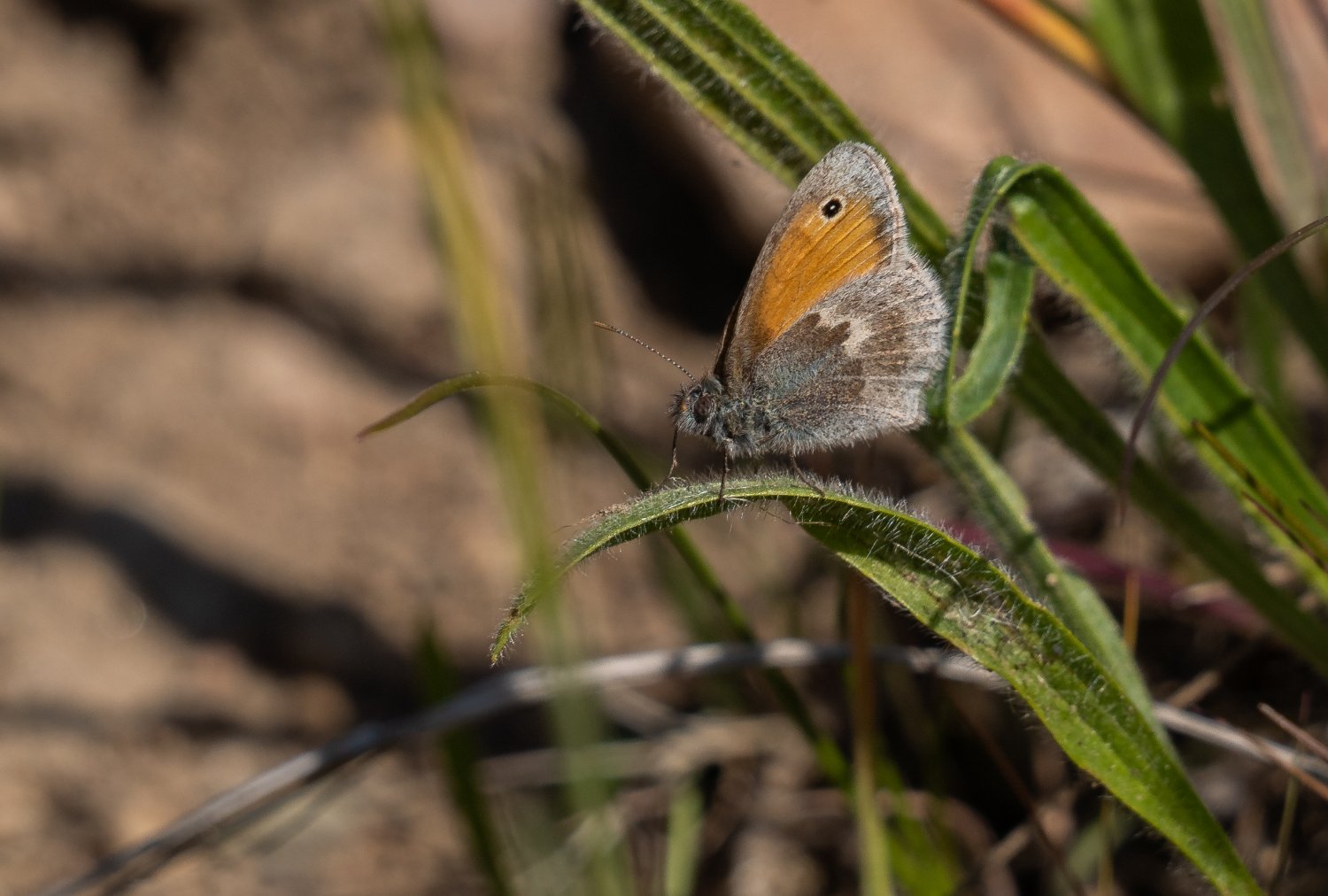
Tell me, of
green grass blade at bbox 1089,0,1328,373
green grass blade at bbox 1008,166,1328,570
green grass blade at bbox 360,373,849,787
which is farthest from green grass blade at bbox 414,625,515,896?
green grass blade at bbox 1089,0,1328,373

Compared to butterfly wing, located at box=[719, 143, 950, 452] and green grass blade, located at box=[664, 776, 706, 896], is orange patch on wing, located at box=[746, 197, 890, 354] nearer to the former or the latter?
butterfly wing, located at box=[719, 143, 950, 452]

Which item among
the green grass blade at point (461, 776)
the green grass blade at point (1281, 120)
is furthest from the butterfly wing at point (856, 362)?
the green grass blade at point (1281, 120)

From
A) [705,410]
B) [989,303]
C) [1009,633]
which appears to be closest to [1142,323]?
[989,303]

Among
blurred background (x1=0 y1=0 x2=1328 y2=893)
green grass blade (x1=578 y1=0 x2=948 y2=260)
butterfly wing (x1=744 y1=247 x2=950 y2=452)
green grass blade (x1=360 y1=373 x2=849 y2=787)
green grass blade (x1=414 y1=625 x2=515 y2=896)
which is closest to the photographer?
green grass blade (x1=360 y1=373 x2=849 y2=787)

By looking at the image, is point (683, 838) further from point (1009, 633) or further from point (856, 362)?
point (1009, 633)

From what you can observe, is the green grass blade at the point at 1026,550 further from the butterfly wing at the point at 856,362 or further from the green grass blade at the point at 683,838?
the green grass blade at the point at 683,838

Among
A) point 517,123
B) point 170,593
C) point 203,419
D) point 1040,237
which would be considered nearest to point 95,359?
point 203,419

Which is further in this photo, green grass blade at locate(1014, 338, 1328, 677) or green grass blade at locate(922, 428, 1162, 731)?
green grass blade at locate(1014, 338, 1328, 677)

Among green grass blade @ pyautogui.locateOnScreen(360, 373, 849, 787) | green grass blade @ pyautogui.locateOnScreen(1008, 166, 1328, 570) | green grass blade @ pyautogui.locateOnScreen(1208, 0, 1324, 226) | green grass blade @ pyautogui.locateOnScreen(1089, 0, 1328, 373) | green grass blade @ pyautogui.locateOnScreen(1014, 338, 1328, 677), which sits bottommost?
green grass blade @ pyautogui.locateOnScreen(360, 373, 849, 787)
